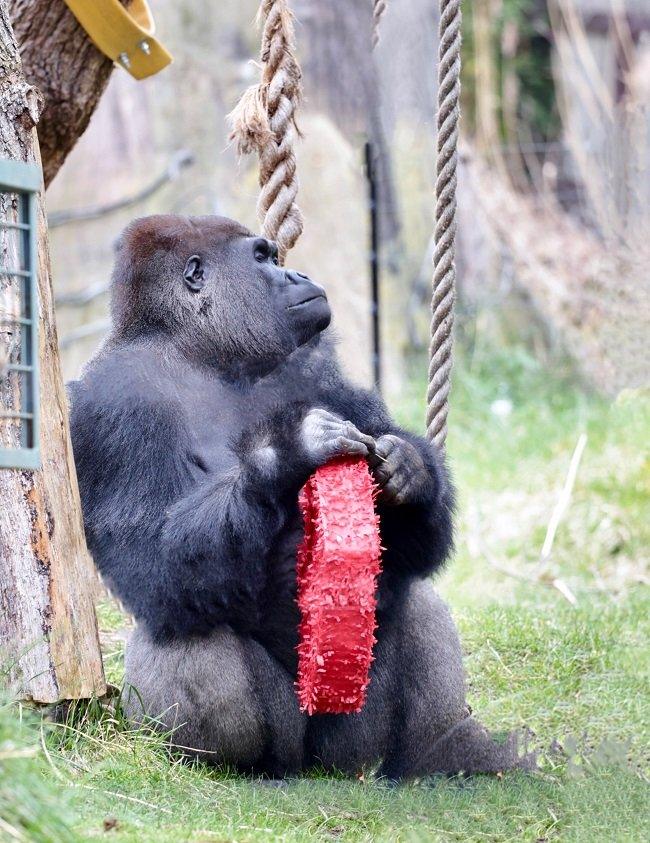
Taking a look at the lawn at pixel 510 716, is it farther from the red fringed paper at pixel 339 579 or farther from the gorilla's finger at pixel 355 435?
the gorilla's finger at pixel 355 435

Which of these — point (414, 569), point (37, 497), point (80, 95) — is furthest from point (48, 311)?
point (80, 95)

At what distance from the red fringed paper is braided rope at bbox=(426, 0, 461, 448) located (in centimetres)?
84

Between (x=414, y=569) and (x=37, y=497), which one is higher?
(x=37, y=497)

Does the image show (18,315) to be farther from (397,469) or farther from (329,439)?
(397,469)

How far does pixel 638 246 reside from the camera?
8.22 metres

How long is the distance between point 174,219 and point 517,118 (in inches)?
426

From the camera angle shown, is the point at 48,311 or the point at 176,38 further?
the point at 176,38

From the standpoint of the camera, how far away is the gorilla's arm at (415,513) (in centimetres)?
309

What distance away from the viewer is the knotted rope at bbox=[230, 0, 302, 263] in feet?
11.6

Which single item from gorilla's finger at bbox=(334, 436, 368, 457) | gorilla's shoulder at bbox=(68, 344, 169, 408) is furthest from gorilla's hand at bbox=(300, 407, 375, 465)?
gorilla's shoulder at bbox=(68, 344, 169, 408)

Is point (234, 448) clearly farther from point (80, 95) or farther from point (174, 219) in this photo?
point (80, 95)

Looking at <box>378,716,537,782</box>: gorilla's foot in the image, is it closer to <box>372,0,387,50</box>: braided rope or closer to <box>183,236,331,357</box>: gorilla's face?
<box>183,236,331,357</box>: gorilla's face

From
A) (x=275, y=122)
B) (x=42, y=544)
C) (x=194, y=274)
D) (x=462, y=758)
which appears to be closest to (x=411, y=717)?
(x=462, y=758)

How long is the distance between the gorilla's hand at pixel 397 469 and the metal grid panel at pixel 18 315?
88 centimetres
